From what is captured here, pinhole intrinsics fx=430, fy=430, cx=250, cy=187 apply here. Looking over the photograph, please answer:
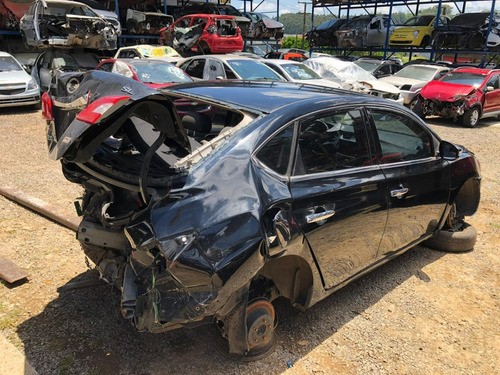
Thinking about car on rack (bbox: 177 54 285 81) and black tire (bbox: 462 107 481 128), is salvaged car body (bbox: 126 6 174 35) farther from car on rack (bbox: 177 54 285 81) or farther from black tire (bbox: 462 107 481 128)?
black tire (bbox: 462 107 481 128)

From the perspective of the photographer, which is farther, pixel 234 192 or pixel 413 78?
pixel 413 78

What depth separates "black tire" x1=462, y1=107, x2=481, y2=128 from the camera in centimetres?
1203

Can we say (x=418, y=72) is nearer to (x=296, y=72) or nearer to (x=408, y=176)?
(x=296, y=72)

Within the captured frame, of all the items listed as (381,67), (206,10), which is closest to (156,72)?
(381,67)

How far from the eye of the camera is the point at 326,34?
80.8 ft

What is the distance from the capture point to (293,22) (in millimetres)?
110062

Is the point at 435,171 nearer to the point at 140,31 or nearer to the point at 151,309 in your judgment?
the point at 151,309

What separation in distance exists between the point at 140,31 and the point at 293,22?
323 ft

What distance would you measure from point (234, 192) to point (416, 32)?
22.4 m

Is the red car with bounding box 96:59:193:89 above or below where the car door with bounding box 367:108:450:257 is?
above

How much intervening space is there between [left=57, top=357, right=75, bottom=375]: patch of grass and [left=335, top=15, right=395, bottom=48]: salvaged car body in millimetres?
23081

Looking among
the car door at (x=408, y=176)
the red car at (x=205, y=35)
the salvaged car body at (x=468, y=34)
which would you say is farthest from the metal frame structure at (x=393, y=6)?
the car door at (x=408, y=176)

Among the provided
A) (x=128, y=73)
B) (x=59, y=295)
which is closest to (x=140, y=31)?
(x=128, y=73)

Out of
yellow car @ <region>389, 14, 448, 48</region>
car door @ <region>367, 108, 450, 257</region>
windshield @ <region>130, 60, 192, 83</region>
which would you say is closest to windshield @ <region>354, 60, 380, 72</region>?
yellow car @ <region>389, 14, 448, 48</region>
